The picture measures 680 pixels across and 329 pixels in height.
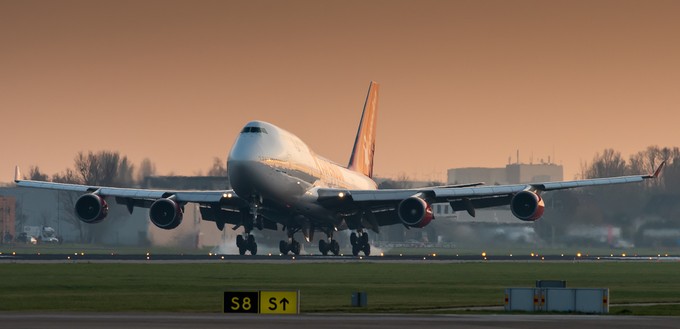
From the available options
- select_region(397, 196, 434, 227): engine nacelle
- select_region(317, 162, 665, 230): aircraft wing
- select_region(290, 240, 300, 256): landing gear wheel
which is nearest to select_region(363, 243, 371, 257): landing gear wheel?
select_region(317, 162, 665, 230): aircraft wing

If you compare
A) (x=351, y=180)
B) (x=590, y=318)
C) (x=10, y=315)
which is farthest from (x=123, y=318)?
(x=351, y=180)

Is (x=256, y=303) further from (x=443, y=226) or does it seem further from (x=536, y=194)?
(x=443, y=226)

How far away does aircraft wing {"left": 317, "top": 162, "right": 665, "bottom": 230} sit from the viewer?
307 ft

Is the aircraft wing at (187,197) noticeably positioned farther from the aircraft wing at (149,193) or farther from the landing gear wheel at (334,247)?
the landing gear wheel at (334,247)

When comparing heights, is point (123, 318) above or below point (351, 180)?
below

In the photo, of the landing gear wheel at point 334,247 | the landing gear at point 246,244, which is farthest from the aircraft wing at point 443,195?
the landing gear at point 246,244

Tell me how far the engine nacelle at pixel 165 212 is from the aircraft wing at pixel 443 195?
355 inches

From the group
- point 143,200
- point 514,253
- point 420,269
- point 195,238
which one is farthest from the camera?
point 514,253

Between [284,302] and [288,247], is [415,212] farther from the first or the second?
[284,302]

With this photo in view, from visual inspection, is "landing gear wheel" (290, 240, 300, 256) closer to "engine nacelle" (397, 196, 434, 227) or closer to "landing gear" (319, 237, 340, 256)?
"landing gear" (319, 237, 340, 256)

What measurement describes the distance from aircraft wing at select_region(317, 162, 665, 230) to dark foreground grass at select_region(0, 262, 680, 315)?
380 inches

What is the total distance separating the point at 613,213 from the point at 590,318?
7988 centimetres

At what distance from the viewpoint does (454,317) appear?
39.7m

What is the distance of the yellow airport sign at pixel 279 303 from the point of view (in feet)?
134
